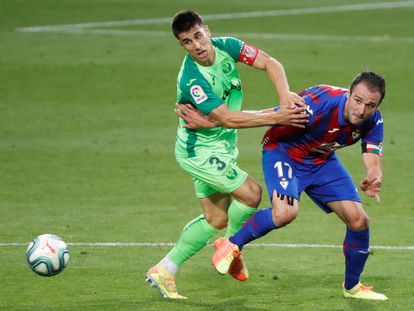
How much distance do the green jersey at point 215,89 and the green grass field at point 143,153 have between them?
1278mm

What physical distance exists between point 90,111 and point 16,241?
293 inches

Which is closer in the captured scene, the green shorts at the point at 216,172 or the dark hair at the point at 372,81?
the dark hair at the point at 372,81

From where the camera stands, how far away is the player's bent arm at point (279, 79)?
29.2ft

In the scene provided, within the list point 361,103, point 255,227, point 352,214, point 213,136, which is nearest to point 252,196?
point 255,227

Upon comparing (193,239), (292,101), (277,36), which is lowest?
(277,36)

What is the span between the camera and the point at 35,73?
21281 mm

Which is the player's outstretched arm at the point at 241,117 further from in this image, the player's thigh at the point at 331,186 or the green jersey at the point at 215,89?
the player's thigh at the point at 331,186

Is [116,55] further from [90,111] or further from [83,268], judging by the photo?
[83,268]

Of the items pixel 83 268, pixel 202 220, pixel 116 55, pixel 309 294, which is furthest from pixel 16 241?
pixel 116 55

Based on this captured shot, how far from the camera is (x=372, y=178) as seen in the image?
29.2 ft

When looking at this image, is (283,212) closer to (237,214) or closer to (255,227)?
(255,227)

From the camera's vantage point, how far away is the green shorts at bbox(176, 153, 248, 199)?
938 cm

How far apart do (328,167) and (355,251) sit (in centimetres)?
74


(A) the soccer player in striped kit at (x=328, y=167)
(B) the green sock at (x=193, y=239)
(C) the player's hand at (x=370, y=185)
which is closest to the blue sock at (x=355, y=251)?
(A) the soccer player in striped kit at (x=328, y=167)
